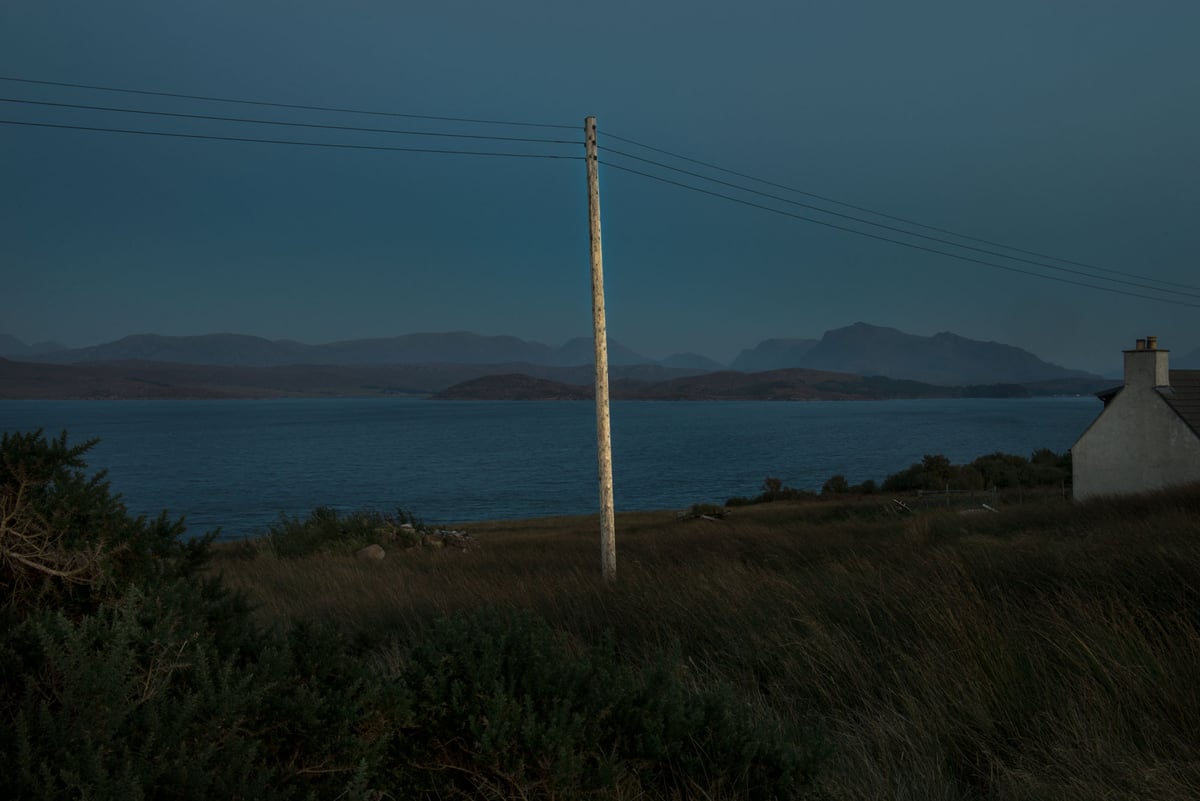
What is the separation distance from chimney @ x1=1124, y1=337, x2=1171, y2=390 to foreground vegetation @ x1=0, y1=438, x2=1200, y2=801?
71.7ft

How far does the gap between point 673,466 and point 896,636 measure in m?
84.8

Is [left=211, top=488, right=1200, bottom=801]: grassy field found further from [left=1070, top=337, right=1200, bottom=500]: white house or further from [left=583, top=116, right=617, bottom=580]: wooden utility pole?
[left=1070, top=337, right=1200, bottom=500]: white house

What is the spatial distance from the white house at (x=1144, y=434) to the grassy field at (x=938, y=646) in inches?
676

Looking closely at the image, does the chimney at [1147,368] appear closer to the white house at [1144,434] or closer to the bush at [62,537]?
the white house at [1144,434]

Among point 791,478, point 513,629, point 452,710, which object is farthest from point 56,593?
point 791,478

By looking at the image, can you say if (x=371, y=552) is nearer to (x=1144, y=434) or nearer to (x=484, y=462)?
(x=1144, y=434)

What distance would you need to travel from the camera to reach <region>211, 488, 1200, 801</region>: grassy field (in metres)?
3.81

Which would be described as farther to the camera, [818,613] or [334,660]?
[818,613]

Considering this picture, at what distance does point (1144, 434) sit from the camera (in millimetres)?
24922

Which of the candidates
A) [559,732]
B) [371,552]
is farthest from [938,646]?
[371,552]

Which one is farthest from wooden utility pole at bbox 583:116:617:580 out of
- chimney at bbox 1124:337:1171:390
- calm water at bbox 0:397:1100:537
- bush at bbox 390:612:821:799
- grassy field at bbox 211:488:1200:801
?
chimney at bbox 1124:337:1171:390

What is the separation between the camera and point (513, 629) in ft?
13.0

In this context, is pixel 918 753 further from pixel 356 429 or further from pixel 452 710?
pixel 356 429

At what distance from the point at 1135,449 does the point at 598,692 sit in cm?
2770
